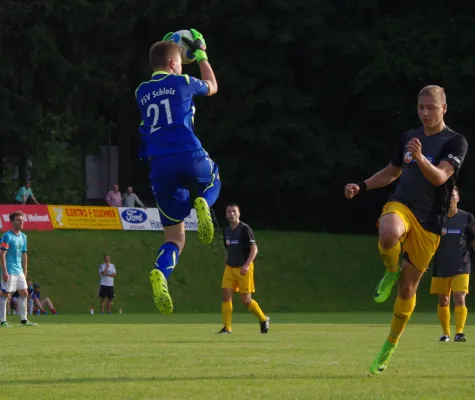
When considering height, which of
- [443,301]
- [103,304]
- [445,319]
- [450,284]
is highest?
[450,284]

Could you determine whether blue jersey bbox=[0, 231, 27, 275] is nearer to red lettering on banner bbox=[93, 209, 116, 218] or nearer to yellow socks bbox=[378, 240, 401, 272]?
yellow socks bbox=[378, 240, 401, 272]

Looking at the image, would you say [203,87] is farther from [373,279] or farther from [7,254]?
[373,279]

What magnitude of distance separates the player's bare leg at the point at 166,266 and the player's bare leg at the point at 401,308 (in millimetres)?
1750

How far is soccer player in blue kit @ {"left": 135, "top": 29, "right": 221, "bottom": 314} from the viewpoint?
10.3 meters

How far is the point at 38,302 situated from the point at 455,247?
57.8 feet

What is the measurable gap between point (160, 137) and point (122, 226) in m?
28.0

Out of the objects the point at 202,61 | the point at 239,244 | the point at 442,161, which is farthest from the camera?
the point at 239,244

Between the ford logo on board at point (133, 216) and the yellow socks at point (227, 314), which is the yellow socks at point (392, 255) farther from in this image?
the ford logo on board at point (133, 216)

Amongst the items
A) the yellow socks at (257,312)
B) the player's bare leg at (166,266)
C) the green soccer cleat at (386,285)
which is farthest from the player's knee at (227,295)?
the green soccer cleat at (386,285)

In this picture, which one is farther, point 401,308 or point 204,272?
point 204,272

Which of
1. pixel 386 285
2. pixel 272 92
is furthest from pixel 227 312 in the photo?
pixel 272 92

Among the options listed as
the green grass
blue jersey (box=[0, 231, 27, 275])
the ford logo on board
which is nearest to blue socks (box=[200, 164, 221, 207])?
blue jersey (box=[0, 231, 27, 275])

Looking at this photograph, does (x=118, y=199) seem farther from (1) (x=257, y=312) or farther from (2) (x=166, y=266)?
(2) (x=166, y=266)

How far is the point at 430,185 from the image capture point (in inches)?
371
